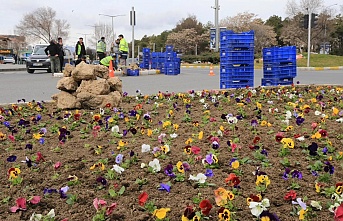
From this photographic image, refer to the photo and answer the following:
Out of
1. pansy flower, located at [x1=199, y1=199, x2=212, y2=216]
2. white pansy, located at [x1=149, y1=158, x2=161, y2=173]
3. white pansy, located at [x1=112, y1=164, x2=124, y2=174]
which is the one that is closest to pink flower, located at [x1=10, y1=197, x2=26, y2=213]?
white pansy, located at [x1=112, y1=164, x2=124, y2=174]

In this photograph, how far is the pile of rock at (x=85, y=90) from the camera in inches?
244

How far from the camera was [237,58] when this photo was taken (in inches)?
392

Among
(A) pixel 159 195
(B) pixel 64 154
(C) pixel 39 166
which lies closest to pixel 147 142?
(B) pixel 64 154

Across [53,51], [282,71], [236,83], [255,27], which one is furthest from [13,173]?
[255,27]

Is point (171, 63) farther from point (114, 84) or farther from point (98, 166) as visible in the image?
point (98, 166)

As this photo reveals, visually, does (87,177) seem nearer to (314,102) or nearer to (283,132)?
(283,132)

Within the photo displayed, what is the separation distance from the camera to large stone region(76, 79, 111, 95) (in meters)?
6.34

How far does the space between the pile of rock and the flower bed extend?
0.82m

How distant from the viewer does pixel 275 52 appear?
10.5 m

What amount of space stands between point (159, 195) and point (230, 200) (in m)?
0.51

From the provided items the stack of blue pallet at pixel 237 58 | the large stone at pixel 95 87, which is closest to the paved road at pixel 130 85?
the stack of blue pallet at pixel 237 58

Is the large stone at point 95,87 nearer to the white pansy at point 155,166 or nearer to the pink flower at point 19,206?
the white pansy at point 155,166

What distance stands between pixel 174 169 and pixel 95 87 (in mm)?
3603

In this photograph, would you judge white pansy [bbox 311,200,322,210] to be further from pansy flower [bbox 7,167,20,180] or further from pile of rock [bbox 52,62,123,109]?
pile of rock [bbox 52,62,123,109]
